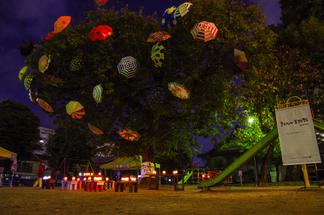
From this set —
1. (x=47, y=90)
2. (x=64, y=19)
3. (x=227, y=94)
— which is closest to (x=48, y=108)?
(x=47, y=90)

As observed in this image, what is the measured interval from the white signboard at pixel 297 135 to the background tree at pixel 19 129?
43088 mm

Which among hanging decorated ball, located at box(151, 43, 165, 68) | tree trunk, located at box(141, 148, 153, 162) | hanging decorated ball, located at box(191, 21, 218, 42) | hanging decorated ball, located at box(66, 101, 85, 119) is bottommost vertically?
tree trunk, located at box(141, 148, 153, 162)

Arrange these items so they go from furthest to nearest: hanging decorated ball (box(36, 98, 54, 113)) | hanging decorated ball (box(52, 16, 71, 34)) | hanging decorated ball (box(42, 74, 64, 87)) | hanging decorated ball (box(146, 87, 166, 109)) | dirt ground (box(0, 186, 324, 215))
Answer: hanging decorated ball (box(36, 98, 54, 113)), hanging decorated ball (box(42, 74, 64, 87)), hanging decorated ball (box(146, 87, 166, 109)), hanging decorated ball (box(52, 16, 71, 34)), dirt ground (box(0, 186, 324, 215))

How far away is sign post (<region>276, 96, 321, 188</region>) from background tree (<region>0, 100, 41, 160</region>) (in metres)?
43.1

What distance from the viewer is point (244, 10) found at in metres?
21.6

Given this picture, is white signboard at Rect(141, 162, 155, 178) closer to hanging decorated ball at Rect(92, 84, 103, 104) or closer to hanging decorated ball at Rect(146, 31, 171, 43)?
hanging decorated ball at Rect(92, 84, 103, 104)

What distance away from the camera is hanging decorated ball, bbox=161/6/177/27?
1772 centimetres

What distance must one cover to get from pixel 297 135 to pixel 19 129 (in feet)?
144

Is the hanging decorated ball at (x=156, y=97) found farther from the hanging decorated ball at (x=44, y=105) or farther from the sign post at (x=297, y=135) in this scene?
the sign post at (x=297, y=135)

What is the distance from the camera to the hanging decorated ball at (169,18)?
17.7 metres

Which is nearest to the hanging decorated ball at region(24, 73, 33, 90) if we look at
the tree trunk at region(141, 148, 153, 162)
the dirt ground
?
the tree trunk at region(141, 148, 153, 162)

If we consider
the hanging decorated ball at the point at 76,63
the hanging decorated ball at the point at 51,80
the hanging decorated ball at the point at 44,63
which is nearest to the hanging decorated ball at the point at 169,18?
the hanging decorated ball at the point at 76,63

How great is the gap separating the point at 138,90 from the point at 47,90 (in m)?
5.99

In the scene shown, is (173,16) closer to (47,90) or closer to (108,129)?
(108,129)
